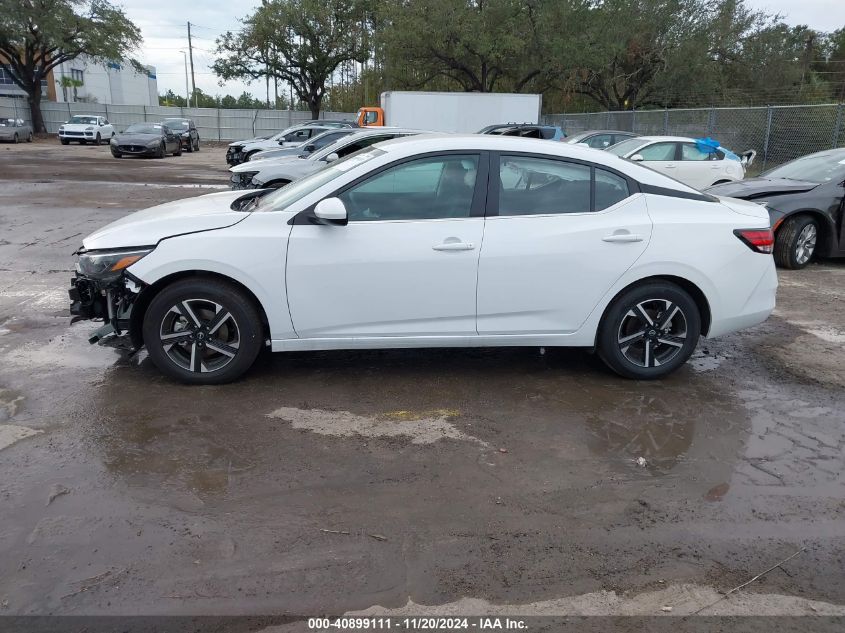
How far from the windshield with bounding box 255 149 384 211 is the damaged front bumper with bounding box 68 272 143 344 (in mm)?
1032

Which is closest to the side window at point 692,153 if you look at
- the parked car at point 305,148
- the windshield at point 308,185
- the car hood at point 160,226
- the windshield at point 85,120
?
the parked car at point 305,148

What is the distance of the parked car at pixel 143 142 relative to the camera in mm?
28641

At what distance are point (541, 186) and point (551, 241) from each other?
1.40ft

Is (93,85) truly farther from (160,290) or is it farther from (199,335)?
(199,335)

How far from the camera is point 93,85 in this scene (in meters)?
99.5

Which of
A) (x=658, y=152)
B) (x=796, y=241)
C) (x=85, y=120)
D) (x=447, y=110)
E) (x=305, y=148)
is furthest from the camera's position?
(x=85, y=120)

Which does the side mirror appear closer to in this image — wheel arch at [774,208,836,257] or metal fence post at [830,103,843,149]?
wheel arch at [774,208,836,257]

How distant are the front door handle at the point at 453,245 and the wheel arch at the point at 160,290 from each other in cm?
126

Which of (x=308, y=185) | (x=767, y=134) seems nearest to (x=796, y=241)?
(x=308, y=185)

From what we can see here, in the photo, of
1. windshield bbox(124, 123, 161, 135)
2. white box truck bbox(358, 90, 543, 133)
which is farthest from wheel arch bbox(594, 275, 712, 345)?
windshield bbox(124, 123, 161, 135)

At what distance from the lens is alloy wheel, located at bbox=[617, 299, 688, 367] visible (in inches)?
200

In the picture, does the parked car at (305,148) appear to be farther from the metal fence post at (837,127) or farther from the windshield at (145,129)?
the windshield at (145,129)

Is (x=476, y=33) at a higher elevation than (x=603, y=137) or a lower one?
higher

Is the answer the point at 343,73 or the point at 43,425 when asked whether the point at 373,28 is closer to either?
the point at 343,73
